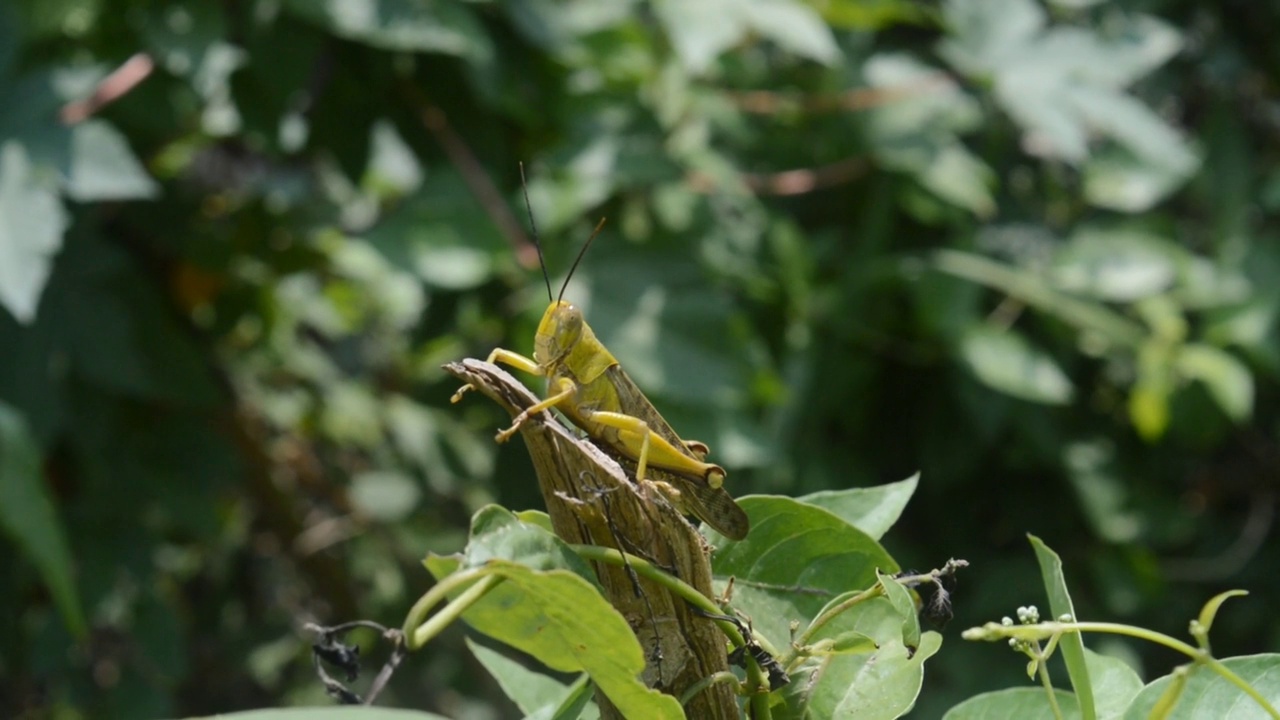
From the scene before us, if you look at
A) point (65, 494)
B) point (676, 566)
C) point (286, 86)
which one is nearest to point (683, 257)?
point (286, 86)

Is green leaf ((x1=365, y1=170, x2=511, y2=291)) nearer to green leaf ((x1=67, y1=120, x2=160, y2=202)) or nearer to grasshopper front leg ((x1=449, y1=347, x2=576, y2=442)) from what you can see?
green leaf ((x1=67, y1=120, x2=160, y2=202))

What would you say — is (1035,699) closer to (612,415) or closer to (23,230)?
(612,415)

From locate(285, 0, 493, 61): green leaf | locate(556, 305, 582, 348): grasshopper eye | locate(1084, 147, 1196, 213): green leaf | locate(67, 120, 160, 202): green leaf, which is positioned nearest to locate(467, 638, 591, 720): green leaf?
locate(556, 305, 582, 348): grasshopper eye

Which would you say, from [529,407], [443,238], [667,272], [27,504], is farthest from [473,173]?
[529,407]

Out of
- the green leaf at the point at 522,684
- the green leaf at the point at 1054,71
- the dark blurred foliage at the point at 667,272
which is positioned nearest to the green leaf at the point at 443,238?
the dark blurred foliage at the point at 667,272

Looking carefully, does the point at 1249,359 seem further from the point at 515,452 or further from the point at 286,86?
Answer: the point at 286,86
